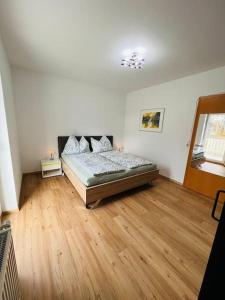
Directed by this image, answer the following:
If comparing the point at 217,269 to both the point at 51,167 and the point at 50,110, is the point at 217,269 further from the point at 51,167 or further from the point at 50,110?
the point at 50,110

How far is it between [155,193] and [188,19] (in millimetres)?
2788

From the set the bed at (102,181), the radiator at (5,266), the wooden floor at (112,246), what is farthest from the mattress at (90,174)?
the radiator at (5,266)

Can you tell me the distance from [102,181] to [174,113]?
2517 mm

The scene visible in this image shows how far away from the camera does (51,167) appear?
3.36 meters

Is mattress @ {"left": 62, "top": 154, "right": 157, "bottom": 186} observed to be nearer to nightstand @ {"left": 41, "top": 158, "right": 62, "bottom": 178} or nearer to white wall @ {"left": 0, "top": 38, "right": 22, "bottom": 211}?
nightstand @ {"left": 41, "top": 158, "right": 62, "bottom": 178}

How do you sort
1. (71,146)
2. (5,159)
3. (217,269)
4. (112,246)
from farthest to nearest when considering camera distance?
(71,146) < (5,159) < (112,246) < (217,269)

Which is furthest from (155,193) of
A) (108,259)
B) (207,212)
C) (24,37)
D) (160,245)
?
(24,37)

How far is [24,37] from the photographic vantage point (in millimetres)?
1906

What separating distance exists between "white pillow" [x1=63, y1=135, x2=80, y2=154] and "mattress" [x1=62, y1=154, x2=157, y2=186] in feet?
1.39

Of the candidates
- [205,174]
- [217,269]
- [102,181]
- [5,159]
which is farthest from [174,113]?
[5,159]

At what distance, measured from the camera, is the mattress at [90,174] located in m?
2.26

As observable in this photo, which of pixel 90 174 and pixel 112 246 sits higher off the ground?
pixel 90 174

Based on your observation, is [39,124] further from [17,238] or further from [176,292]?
[176,292]

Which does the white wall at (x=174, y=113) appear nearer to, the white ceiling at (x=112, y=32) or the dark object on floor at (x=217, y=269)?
the white ceiling at (x=112, y=32)
